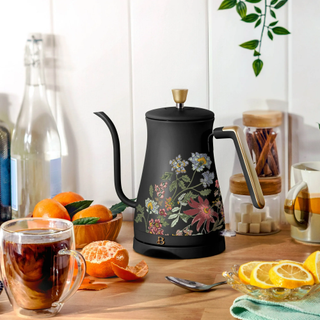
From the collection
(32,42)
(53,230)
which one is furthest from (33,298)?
(32,42)

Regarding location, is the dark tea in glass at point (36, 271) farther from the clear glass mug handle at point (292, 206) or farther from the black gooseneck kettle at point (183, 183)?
the clear glass mug handle at point (292, 206)

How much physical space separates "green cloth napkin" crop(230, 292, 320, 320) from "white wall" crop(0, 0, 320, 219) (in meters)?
0.48

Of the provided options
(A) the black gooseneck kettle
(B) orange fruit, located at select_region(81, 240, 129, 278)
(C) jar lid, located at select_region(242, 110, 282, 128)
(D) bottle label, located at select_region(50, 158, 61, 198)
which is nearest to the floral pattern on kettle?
(A) the black gooseneck kettle

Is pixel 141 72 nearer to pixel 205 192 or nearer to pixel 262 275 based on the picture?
pixel 205 192

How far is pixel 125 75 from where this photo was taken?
1160 millimetres

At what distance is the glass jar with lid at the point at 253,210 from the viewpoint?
106 centimetres

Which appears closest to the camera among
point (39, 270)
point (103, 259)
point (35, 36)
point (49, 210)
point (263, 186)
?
point (39, 270)

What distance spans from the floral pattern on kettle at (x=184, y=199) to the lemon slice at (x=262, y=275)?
0.16 m

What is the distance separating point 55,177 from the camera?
1.16 meters

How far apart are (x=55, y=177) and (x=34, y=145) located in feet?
0.29

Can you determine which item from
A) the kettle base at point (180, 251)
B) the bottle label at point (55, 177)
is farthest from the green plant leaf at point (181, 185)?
the bottle label at point (55, 177)

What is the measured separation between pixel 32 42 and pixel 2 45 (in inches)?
3.9

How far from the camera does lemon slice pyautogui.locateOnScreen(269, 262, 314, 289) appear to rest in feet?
2.31

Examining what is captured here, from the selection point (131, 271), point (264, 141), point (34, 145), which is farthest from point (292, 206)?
point (34, 145)
